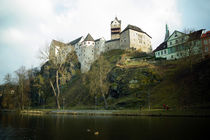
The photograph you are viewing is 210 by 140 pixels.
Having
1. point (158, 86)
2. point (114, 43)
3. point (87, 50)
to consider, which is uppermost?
point (114, 43)

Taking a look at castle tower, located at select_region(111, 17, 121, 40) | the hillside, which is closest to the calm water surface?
the hillside

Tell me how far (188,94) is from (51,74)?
259 feet

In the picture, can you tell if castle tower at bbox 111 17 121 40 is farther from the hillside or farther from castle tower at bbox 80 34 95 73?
the hillside

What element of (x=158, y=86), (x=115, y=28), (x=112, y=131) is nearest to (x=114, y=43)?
Result: (x=115, y=28)

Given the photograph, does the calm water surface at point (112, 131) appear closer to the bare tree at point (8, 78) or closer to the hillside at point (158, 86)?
the hillside at point (158, 86)

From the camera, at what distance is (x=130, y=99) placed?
4019 centimetres

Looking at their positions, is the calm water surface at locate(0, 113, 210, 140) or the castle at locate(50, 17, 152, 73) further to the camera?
the castle at locate(50, 17, 152, 73)

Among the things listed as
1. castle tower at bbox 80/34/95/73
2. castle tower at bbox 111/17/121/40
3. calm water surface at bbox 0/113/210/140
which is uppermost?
castle tower at bbox 111/17/121/40

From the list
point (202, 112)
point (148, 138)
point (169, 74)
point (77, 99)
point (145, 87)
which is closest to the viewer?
point (148, 138)

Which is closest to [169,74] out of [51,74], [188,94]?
[188,94]

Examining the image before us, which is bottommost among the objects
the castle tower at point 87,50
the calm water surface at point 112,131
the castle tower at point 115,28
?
the calm water surface at point 112,131

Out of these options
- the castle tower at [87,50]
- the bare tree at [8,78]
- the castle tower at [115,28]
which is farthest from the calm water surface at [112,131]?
the castle tower at [115,28]

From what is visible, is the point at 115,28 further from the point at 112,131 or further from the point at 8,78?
the point at 112,131

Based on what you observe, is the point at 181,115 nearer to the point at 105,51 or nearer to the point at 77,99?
the point at 77,99
